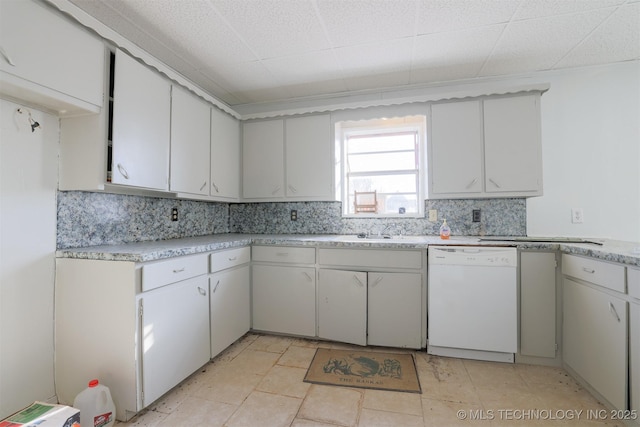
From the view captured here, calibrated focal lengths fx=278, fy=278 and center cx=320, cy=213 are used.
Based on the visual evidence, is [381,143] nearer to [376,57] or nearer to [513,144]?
[376,57]

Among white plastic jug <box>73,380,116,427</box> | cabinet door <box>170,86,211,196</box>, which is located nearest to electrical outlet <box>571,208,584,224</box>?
cabinet door <box>170,86,211,196</box>

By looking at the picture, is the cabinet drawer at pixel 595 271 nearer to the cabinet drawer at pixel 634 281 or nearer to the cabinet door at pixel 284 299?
the cabinet drawer at pixel 634 281

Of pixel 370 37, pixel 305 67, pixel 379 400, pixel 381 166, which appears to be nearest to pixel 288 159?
pixel 305 67

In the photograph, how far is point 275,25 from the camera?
6.25ft

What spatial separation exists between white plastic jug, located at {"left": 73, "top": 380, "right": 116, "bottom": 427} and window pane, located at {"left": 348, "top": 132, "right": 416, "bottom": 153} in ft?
9.06

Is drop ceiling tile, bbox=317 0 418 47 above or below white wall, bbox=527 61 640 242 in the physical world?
above

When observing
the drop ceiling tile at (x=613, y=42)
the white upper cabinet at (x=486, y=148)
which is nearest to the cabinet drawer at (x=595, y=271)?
the white upper cabinet at (x=486, y=148)

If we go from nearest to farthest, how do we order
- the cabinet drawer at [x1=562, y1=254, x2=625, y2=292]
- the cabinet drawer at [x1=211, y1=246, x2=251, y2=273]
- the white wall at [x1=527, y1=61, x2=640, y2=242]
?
the cabinet drawer at [x1=562, y1=254, x2=625, y2=292] → the cabinet drawer at [x1=211, y1=246, x2=251, y2=273] → the white wall at [x1=527, y1=61, x2=640, y2=242]

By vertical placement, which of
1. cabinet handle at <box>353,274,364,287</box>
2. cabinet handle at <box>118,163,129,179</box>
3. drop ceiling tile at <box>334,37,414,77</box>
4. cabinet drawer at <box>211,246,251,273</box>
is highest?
drop ceiling tile at <box>334,37,414,77</box>

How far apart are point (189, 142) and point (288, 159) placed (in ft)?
3.16

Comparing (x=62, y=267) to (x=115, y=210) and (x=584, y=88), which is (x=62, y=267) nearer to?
(x=115, y=210)

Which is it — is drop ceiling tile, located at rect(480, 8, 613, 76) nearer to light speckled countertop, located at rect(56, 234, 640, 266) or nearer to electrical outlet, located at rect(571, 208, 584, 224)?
electrical outlet, located at rect(571, 208, 584, 224)

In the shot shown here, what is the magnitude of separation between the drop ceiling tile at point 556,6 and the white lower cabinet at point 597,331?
5.23ft

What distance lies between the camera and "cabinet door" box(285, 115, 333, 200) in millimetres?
2795
